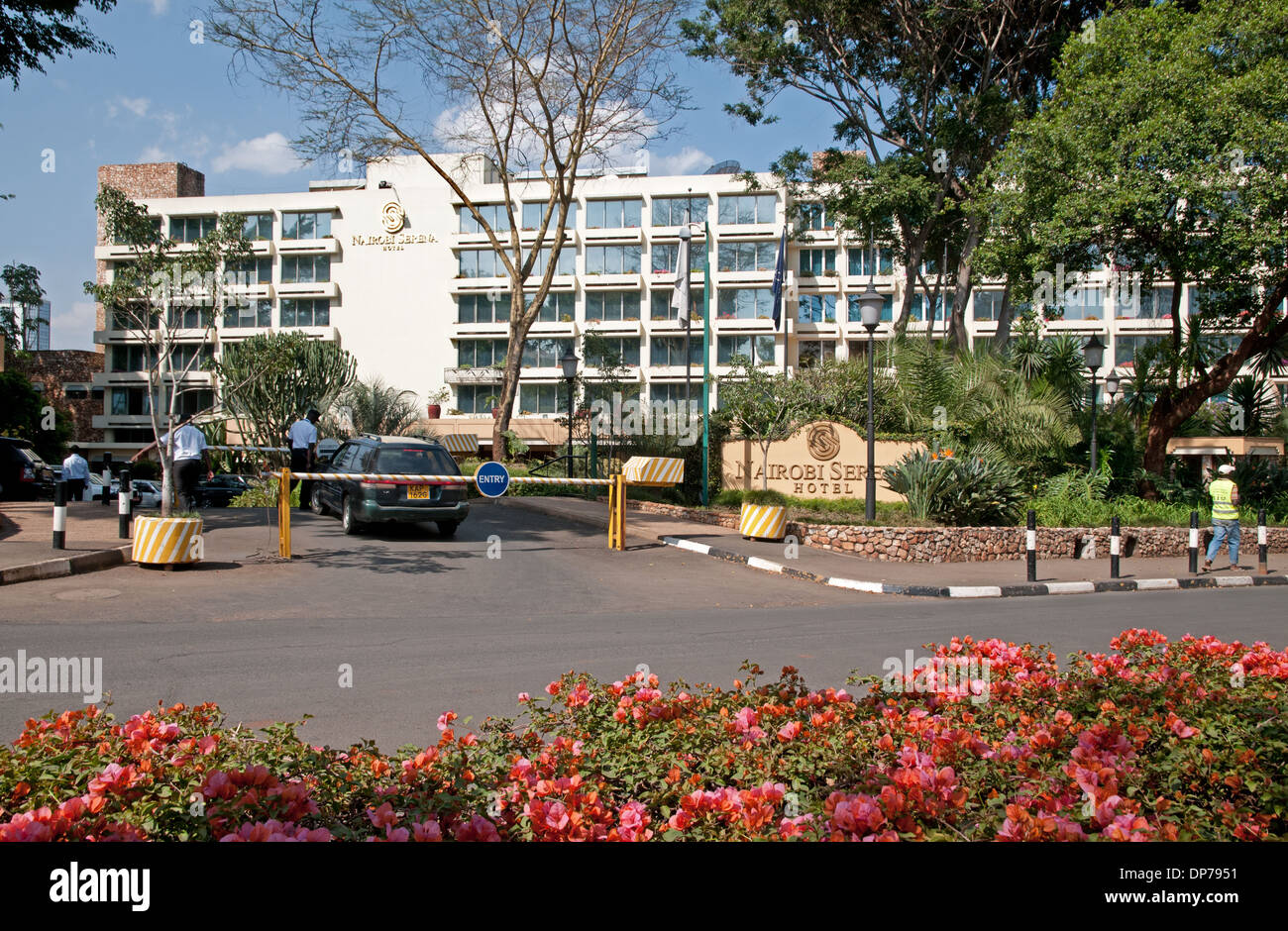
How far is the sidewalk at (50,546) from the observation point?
1064 centimetres

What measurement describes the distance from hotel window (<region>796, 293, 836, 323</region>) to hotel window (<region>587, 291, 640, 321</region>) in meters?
9.89

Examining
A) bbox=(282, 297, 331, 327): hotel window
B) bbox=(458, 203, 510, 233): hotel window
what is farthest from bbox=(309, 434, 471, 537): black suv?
bbox=(282, 297, 331, 327): hotel window

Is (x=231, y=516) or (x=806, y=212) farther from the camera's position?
(x=806, y=212)

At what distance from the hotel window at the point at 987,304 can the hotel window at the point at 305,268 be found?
40857mm

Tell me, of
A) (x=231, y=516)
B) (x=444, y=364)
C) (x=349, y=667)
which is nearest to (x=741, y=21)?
(x=231, y=516)

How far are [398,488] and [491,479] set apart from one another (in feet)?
5.39

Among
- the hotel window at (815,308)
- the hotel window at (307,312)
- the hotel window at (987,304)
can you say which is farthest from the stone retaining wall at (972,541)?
the hotel window at (307,312)

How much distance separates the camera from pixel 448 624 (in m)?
9.17

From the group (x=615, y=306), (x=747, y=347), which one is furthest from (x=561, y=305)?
(x=747, y=347)

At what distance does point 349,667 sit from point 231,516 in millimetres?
11883

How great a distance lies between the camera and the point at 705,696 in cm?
450
